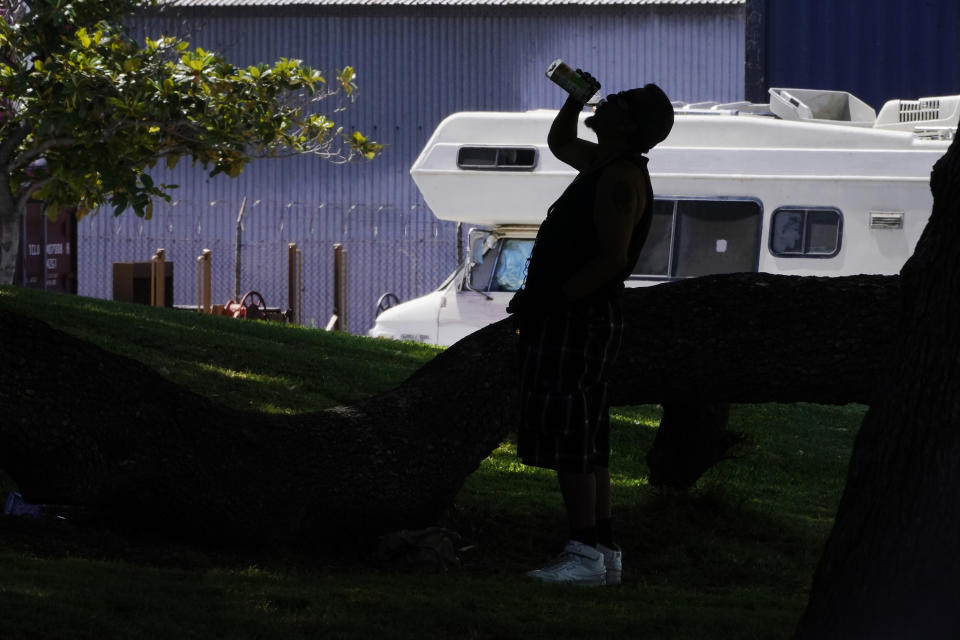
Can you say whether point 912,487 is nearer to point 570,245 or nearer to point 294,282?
point 570,245

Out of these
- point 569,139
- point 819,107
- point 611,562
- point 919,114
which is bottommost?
point 611,562

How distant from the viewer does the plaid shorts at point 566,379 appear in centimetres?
478

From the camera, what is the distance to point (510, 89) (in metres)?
21.3

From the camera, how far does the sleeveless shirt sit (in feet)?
15.5

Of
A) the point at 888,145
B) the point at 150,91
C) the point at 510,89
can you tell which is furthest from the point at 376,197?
the point at 150,91

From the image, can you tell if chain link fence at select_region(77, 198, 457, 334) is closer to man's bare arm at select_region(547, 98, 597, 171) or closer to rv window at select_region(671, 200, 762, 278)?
rv window at select_region(671, 200, 762, 278)

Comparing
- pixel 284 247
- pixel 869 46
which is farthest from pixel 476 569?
pixel 284 247

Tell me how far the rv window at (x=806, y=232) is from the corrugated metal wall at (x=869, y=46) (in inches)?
273

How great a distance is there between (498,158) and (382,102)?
29.7 feet

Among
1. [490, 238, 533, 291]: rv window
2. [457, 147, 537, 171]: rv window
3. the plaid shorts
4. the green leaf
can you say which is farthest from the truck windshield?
the plaid shorts

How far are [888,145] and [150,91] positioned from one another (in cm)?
641

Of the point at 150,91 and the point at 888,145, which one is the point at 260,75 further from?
the point at 888,145

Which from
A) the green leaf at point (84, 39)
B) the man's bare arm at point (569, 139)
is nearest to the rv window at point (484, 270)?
the green leaf at point (84, 39)

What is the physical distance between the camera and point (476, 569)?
18.4 feet
